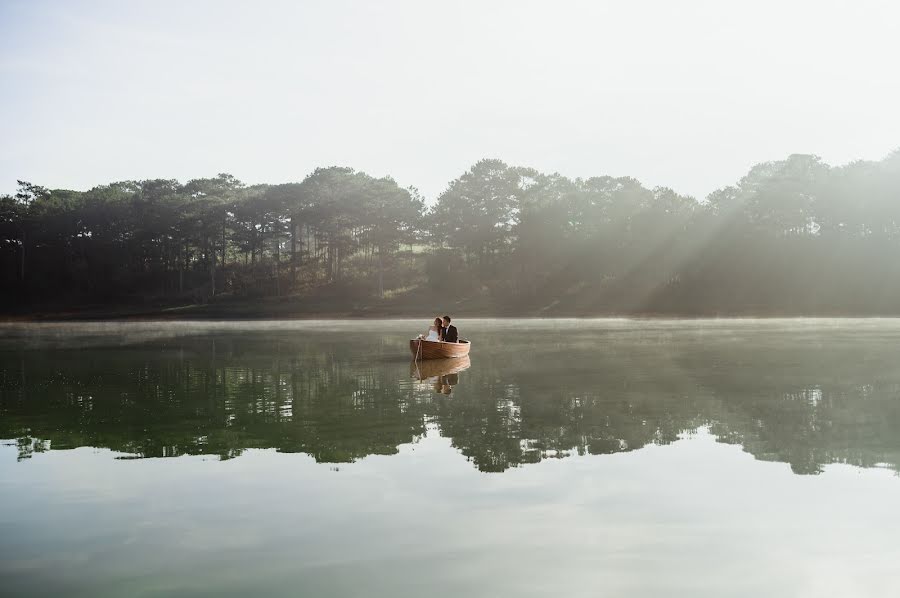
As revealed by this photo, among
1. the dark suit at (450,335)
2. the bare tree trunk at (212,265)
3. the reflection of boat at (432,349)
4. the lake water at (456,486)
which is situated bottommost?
the lake water at (456,486)

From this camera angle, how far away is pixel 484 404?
20.7 meters

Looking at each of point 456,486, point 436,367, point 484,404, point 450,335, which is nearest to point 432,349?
point 436,367

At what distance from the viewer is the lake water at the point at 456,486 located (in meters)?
8.09

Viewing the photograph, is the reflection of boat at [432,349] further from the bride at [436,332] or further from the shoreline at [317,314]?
the shoreline at [317,314]

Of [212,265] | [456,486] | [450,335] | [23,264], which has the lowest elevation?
[456,486]

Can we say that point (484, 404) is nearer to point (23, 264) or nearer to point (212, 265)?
point (212, 265)

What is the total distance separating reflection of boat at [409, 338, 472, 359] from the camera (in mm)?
33438

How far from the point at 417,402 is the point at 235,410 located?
5.18 meters

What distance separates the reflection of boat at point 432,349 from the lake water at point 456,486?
6.89 m

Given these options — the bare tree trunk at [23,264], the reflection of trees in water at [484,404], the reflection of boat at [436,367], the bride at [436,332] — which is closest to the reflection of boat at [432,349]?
the reflection of boat at [436,367]

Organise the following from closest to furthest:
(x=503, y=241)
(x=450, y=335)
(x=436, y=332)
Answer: (x=436, y=332) → (x=450, y=335) → (x=503, y=241)

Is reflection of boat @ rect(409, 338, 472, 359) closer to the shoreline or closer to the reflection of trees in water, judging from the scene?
the reflection of trees in water

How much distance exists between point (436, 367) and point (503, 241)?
67961 millimetres

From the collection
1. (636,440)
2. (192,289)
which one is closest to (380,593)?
(636,440)
